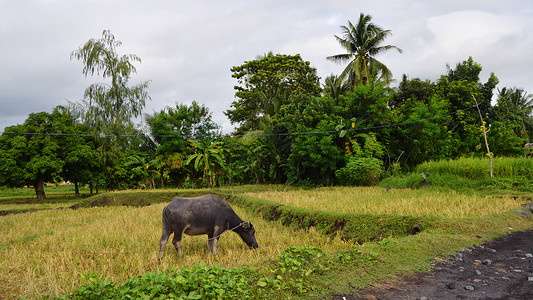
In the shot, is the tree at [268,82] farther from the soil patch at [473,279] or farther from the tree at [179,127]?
the soil patch at [473,279]

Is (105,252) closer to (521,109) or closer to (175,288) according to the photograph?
(175,288)

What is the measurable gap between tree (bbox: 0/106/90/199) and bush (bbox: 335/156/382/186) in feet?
50.6

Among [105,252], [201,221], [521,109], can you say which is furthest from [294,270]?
[521,109]

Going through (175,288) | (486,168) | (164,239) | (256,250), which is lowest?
(256,250)

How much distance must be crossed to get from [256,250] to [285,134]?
14813 mm

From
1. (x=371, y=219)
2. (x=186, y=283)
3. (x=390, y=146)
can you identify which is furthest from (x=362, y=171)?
(x=186, y=283)

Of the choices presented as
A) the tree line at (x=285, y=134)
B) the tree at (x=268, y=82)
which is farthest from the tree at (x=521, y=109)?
the tree at (x=268, y=82)

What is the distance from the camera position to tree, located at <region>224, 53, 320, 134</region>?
28312 millimetres

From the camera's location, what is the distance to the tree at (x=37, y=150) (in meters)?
19.3

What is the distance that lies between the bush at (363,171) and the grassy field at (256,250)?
5.45 metres

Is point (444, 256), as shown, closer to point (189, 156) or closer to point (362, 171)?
point (362, 171)

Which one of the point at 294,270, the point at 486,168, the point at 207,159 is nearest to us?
the point at 294,270

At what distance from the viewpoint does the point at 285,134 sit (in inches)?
826

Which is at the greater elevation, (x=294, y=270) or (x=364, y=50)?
(x=364, y=50)
